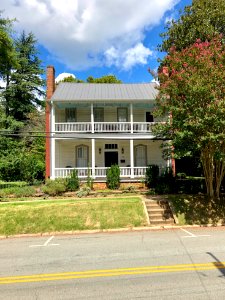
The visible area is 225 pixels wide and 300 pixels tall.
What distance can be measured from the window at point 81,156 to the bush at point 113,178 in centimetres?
371

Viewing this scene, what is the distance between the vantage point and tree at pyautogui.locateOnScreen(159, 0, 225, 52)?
Result: 2408 centimetres

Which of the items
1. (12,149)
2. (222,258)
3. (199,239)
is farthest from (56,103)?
(222,258)

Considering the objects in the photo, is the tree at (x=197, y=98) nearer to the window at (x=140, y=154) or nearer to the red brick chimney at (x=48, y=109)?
the window at (x=140, y=154)

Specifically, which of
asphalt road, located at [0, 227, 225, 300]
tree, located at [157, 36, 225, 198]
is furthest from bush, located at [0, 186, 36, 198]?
tree, located at [157, 36, 225, 198]

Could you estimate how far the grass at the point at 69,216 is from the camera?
11773 millimetres

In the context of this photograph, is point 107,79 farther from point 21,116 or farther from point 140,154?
point 140,154

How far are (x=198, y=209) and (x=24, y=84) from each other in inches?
973

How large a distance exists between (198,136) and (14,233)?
871 centimetres

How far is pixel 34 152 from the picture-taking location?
30297mm

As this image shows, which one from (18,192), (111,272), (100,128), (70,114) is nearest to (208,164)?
(111,272)

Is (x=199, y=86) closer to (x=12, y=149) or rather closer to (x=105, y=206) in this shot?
(x=105, y=206)

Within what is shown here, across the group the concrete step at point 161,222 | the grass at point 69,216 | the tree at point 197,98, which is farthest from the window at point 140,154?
the concrete step at point 161,222

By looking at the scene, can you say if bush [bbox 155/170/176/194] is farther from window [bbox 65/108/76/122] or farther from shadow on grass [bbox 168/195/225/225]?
window [bbox 65/108/76/122]

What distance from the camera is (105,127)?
22141 millimetres
